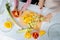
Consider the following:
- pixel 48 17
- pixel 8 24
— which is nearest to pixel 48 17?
pixel 48 17

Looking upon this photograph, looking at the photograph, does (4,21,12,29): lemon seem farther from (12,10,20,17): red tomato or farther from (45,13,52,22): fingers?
(45,13,52,22): fingers

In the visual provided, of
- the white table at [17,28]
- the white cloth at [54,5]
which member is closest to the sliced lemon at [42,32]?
the white table at [17,28]

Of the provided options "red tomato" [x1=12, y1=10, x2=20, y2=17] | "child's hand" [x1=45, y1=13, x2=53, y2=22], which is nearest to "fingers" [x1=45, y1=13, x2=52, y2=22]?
"child's hand" [x1=45, y1=13, x2=53, y2=22]

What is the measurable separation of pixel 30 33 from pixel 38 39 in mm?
57

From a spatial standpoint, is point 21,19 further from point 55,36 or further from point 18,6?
point 55,36

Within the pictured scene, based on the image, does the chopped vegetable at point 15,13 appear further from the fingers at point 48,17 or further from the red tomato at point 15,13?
the fingers at point 48,17

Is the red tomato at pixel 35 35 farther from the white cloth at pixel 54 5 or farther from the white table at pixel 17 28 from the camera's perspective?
the white cloth at pixel 54 5

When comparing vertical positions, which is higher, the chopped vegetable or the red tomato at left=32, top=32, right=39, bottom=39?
the chopped vegetable

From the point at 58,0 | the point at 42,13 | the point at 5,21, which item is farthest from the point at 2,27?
the point at 58,0

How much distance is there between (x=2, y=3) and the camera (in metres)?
1.01

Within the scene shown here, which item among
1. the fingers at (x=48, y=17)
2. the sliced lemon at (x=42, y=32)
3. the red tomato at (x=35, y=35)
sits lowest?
the red tomato at (x=35, y=35)

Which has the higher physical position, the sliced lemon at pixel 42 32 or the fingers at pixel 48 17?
the fingers at pixel 48 17

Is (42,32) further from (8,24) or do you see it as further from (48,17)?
(8,24)

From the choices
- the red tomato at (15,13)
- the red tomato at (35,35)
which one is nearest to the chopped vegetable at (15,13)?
the red tomato at (15,13)
